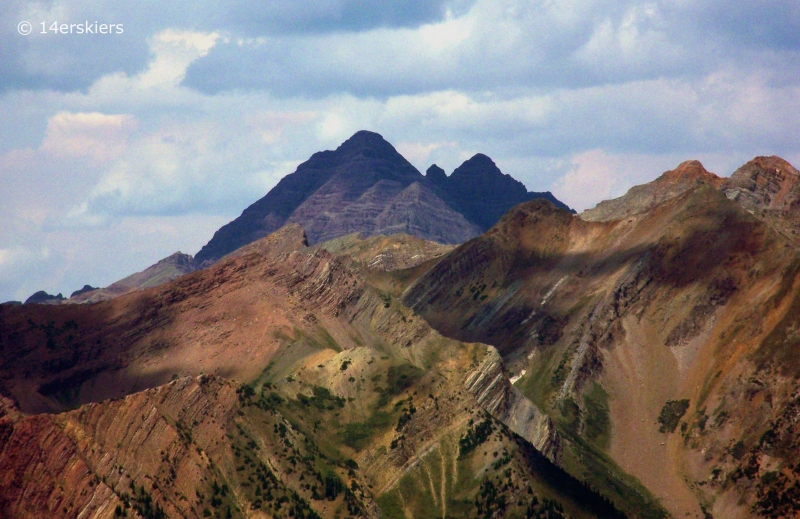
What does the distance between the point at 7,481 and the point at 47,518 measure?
7711 mm

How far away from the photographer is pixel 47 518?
200 m

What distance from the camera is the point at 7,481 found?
199875 millimetres
